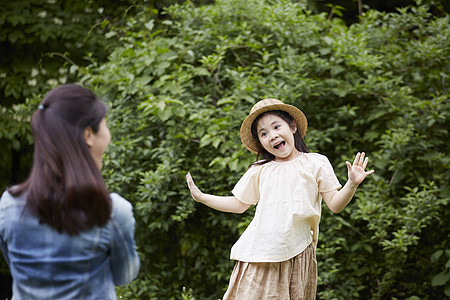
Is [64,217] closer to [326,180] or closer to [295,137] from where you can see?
[326,180]

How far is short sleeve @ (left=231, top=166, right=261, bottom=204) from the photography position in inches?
114

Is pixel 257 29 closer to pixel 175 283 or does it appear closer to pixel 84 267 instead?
pixel 175 283

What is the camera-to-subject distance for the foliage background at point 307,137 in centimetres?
425

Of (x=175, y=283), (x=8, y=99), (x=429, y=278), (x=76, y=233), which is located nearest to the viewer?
(x=76, y=233)

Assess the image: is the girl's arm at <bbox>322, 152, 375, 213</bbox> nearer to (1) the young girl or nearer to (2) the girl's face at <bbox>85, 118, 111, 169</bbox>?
(1) the young girl

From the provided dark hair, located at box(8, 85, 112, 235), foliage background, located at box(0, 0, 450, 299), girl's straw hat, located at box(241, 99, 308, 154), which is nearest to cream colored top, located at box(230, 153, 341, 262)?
girl's straw hat, located at box(241, 99, 308, 154)

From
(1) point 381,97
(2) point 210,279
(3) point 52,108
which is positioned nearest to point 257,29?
(1) point 381,97

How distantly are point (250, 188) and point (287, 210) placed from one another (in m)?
0.31

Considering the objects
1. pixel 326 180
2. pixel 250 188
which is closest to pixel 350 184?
pixel 326 180

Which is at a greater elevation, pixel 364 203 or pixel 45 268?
pixel 45 268

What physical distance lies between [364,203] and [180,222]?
5.19ft

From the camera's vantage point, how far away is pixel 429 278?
4.44 m

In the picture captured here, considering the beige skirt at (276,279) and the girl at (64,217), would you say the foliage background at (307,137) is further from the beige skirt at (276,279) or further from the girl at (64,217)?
the girl at (64,217)

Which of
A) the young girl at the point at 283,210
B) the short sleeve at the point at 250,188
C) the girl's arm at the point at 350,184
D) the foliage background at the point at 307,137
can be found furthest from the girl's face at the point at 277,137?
the foliage background at the point at 307,137
